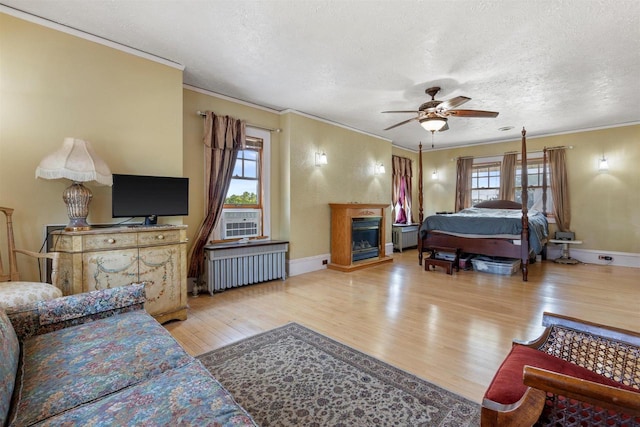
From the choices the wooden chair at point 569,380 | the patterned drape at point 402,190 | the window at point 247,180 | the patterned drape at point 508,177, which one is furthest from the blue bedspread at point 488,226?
the wooden chair at point 569,380

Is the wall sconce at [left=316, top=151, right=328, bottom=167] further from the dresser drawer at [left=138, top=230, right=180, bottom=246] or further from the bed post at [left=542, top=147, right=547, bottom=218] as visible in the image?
the bed post at [left=542, top=147, right=547, bottom=218]

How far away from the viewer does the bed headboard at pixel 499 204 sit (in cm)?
697

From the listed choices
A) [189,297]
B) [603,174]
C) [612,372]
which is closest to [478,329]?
[612,372]

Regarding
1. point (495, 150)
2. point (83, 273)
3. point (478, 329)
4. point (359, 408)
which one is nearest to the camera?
point (359, 408)

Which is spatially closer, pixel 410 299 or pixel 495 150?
pixel 410 299

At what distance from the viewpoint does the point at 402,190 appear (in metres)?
8.20

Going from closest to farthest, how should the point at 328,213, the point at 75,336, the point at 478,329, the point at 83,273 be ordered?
the point at 75,336 < the point at 83,273 < the point at 478,329 < the point at 328,213

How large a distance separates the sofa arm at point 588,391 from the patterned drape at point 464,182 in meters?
7.66

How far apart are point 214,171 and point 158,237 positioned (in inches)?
60.0

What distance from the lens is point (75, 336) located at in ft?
5.20

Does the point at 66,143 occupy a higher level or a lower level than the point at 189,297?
higher

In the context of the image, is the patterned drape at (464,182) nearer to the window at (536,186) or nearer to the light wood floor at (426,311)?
the window at (536,186)

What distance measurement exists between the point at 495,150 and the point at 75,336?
28.2ft

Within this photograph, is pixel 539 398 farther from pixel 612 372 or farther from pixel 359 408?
pixel 359 408
